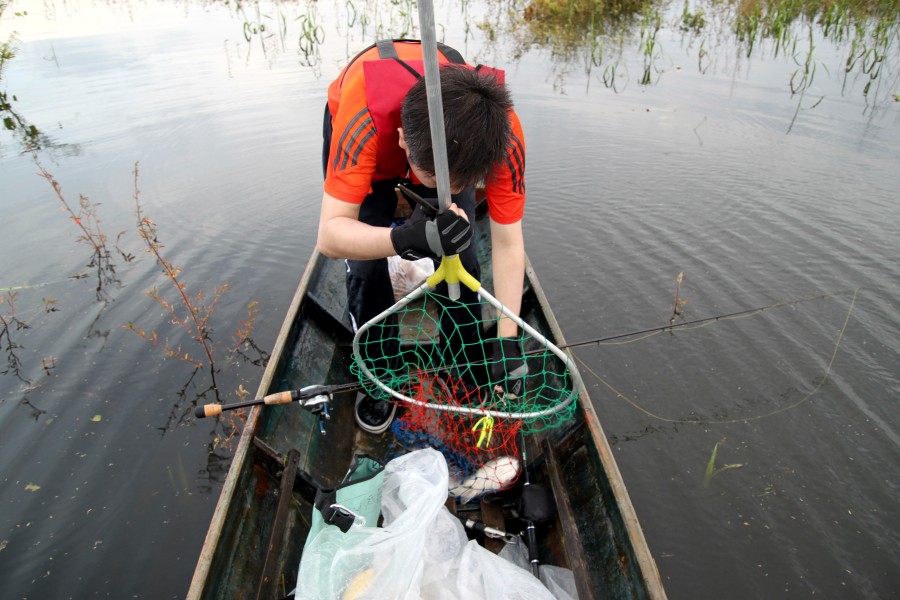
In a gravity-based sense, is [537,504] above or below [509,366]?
below

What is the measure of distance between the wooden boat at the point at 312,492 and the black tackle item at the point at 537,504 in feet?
0.22

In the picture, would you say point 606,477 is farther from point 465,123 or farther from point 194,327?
point 194,327

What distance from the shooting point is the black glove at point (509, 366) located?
2713 mm

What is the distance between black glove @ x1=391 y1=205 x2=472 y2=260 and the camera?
Answer: 199 cm

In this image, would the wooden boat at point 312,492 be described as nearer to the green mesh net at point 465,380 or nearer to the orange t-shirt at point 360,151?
the green mesh net at point 465,380

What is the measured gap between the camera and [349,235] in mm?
2246

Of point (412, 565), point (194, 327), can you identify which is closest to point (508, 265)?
point (412, 565)

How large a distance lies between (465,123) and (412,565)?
5.15ft

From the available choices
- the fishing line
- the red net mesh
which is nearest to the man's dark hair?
the red net mesh

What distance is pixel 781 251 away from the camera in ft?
18.3

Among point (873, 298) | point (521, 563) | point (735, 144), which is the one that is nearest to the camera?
point (521, 563)

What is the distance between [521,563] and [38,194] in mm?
7228

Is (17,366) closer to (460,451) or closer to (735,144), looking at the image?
(460,451)

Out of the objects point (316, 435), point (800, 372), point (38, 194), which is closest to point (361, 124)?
point (316, 435)
